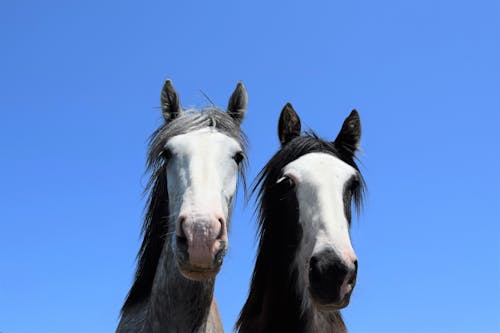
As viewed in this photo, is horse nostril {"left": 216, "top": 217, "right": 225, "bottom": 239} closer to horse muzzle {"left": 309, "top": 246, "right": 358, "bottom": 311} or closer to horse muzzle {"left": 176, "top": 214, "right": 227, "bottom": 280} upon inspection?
horse muzzle {"left": 176, "top": 214, "right": 227, "bottom": 280}

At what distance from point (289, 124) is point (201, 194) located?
2613 millimetres

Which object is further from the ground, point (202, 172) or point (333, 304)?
point (202, 172)

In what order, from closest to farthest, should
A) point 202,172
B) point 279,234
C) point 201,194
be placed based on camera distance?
point 201,194 < point 202,172 < point 279,234

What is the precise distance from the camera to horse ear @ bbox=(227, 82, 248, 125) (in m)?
6.55

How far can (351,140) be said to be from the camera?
718 centimetres

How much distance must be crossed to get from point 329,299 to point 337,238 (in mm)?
581

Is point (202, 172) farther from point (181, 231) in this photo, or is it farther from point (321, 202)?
point (321, 202)

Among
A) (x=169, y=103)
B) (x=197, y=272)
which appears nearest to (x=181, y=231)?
(x=197, y=272)

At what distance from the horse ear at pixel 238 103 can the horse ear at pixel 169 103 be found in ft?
1.99

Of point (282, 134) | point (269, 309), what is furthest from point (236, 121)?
point (269, 309)

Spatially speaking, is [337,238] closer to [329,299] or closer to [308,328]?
[329,299]

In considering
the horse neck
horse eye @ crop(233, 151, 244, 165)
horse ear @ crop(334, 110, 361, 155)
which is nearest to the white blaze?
horse ear @ crop(334, 110, 361, 155)

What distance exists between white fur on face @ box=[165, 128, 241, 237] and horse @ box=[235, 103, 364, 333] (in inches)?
38.2

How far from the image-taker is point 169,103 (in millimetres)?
6418
